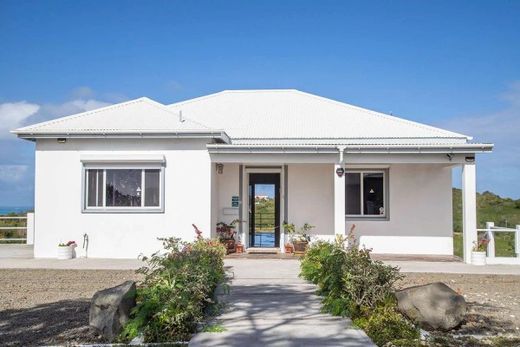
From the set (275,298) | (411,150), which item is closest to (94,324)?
(275,298)

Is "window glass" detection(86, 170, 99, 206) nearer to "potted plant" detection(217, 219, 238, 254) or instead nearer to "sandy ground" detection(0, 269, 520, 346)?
"sandy ground" detection(0, 269, 520, 346)

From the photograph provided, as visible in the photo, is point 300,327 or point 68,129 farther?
point 68,129

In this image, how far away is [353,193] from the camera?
15.7 meters

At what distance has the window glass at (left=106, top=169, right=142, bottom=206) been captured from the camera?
13992mm

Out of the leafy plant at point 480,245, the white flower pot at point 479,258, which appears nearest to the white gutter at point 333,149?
the leafy plant at point 480,245

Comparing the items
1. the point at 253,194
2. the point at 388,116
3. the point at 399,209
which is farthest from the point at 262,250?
the point at 388,116

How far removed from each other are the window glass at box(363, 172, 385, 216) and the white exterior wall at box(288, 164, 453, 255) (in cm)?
33

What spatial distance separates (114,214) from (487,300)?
994cm

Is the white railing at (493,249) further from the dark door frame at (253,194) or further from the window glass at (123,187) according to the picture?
the window glass at (123,187)

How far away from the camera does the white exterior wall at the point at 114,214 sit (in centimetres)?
1378

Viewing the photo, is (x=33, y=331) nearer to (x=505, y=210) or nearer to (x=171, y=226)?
(x=171, y=226)

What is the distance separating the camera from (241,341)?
568 cm

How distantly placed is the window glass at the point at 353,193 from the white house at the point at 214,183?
32 millimetres

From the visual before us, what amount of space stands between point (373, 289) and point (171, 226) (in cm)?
815
